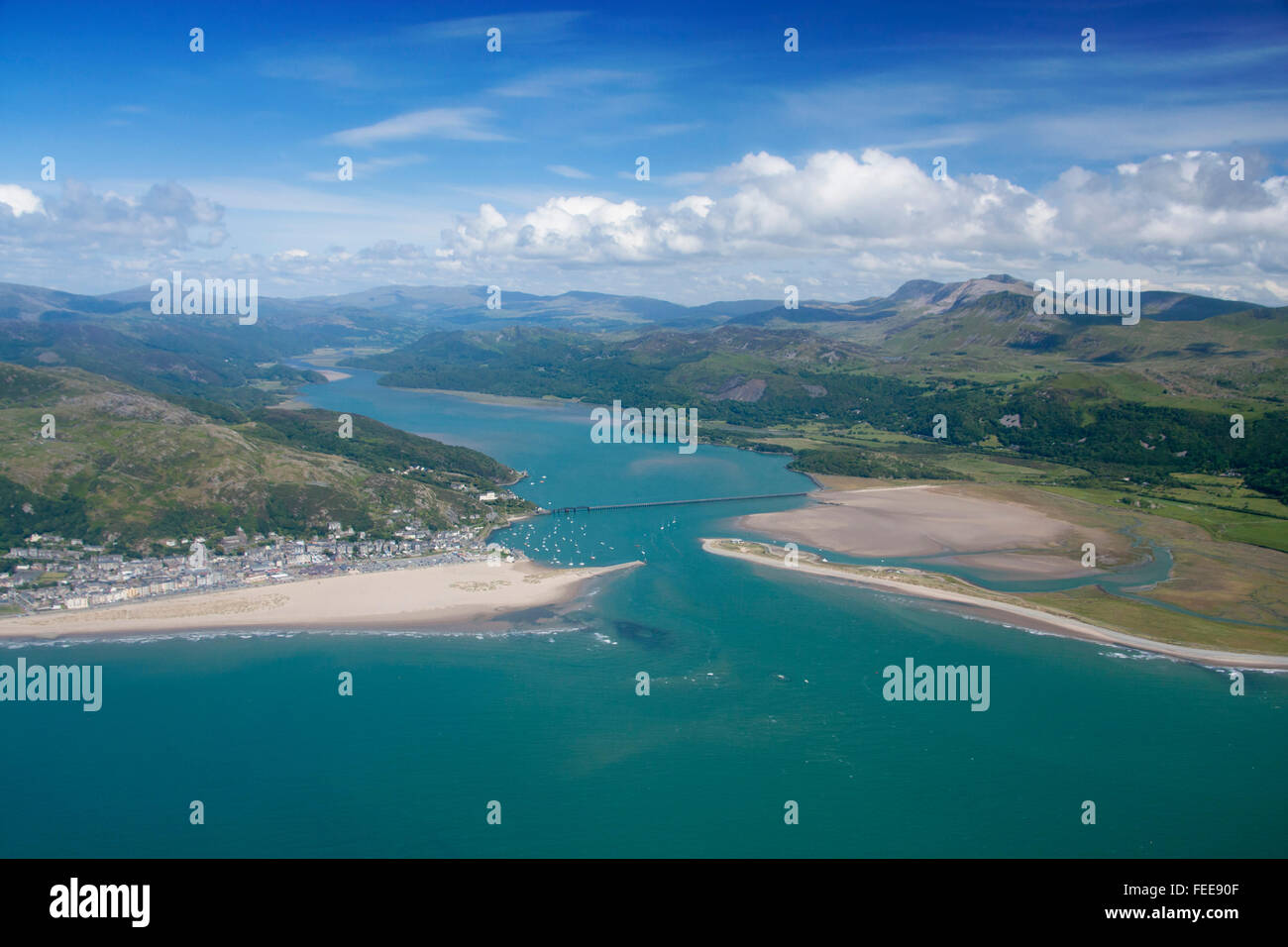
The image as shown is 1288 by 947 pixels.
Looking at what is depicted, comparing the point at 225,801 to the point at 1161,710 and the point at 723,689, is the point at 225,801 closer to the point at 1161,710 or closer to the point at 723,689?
the point at 723,689

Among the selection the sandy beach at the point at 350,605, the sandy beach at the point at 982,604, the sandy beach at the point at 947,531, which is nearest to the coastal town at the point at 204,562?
the sandy beach at the point at 350,605

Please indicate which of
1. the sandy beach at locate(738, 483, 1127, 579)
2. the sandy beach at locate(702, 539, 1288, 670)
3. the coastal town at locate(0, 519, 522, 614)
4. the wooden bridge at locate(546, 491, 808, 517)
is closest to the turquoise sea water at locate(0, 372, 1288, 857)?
the sandy beach at locate(702, 539, 1288, 670)

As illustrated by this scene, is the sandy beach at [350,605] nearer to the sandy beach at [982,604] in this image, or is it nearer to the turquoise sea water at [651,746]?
the turquoise sea water at [651,746]

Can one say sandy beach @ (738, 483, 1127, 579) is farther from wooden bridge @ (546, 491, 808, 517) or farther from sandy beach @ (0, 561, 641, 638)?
sandy beach @ (0, 561, 641, 638)

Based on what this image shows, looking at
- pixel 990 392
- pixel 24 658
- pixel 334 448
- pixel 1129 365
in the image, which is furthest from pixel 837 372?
pixel 24 658

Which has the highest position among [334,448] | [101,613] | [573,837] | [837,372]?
A: [837,372]

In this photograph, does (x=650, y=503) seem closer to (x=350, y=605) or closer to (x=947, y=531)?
(x=947, y=531)
